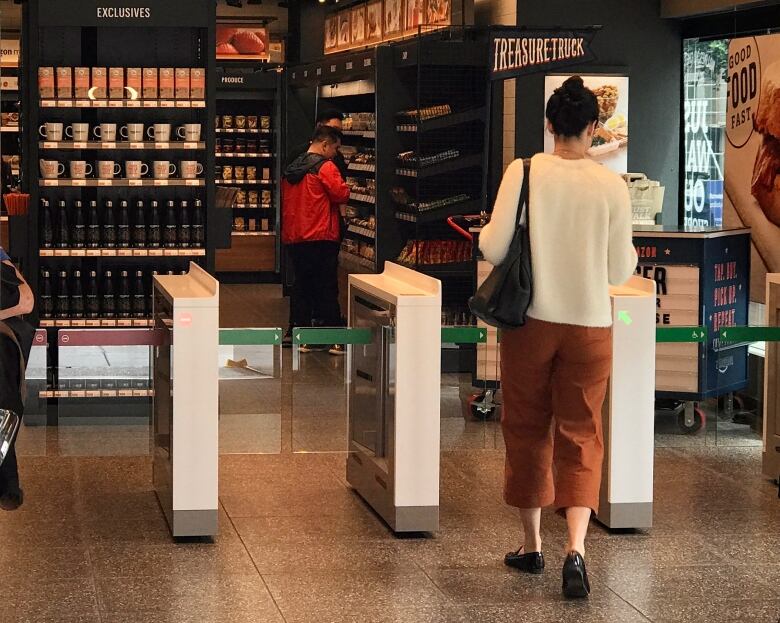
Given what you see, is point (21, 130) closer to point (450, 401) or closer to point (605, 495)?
point (450, 401)

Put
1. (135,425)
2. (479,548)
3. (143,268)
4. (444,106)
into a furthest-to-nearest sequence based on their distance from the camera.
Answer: (444,106), (143,268), (135,425), (479,548)

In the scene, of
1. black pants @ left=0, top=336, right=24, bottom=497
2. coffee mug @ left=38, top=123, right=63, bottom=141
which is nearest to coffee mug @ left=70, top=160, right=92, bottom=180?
coffee mug @ left=38, top=123, right=63, bottom=141

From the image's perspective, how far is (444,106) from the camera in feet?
33.4

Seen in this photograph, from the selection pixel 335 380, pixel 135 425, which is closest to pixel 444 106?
pixel 335 380

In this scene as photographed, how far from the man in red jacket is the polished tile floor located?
349cm

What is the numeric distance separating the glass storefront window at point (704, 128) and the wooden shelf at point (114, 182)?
4.55 m

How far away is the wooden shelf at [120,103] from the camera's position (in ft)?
26.7

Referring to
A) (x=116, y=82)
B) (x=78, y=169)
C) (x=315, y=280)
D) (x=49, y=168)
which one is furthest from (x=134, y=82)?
(x=315, y=280)

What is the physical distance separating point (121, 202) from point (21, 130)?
0.79 meters

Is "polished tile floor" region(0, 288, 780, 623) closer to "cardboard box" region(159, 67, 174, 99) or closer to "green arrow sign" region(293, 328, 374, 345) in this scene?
"green arrow sign" region(293, 328, 374, 345)

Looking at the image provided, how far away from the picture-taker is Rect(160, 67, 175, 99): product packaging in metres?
8.31

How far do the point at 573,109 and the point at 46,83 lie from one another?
14.1ft

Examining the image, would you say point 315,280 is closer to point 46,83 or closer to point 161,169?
point 161,169

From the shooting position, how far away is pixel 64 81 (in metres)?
8.18
